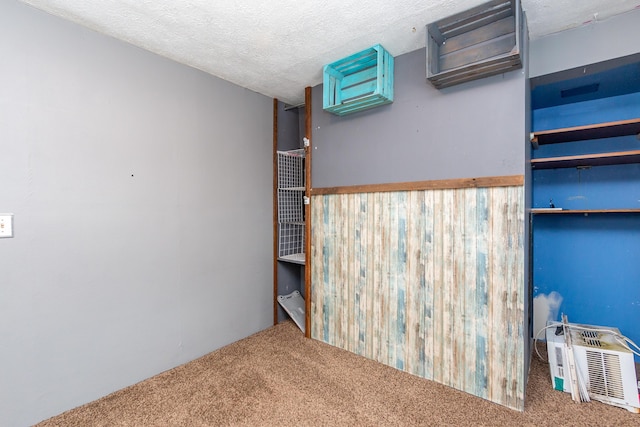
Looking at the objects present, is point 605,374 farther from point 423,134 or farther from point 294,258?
point 294,258

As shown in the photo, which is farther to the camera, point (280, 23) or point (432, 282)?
point (432, 282)

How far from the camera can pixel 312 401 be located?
188 cm

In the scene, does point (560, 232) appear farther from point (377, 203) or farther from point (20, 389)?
point (20, 389)

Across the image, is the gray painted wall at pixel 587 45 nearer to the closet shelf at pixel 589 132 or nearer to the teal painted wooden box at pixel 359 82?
the closet shelf at pixel 589 132

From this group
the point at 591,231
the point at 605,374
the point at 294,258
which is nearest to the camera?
the point at 605,374

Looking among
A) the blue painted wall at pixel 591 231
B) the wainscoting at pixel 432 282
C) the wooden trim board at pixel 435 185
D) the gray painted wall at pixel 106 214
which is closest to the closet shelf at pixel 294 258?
the wainscoting at pixel 432 282

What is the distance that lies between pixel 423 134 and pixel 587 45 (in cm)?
108

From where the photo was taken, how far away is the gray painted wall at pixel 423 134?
5.91ft

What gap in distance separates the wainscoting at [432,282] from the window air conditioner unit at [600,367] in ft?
1.37

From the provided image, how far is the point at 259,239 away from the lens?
2994mm

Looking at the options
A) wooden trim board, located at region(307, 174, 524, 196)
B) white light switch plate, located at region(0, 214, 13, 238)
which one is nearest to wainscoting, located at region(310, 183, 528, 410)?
wooden trim board, located at region(307, 174, 524, 196)

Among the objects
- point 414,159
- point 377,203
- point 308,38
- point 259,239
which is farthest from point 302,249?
point 308,38

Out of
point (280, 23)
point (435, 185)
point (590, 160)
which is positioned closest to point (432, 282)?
point (435, 185)

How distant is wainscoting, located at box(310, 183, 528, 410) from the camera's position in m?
1.79
